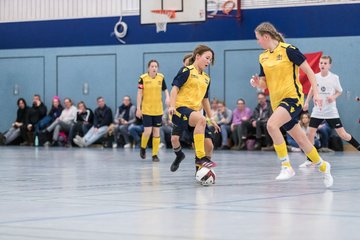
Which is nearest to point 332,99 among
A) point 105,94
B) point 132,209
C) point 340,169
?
point 340,169

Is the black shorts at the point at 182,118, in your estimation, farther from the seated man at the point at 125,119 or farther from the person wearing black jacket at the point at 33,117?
the person wearing black jacket at the point at 33,117

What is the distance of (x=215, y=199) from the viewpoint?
9.55 m

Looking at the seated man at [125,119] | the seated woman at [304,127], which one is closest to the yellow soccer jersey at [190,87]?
the seated woman at [304,127]

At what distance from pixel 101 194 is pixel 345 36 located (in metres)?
17.9

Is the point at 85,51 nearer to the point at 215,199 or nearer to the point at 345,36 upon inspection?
the point at 345,36

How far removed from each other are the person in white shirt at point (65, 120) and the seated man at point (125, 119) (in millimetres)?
Answer: 1965

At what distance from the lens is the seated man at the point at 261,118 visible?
26391mm

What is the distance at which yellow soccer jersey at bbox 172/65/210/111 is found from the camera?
42.0 feet

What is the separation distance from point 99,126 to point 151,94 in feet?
33.4

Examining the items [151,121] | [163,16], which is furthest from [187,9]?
[151,121]

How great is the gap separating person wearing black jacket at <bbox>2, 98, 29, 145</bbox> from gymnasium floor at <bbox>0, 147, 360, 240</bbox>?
17.0 m

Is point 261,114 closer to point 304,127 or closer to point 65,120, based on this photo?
point 304,127

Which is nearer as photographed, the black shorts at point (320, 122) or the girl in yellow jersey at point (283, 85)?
the girl in yellow jersey at point (283, 85)

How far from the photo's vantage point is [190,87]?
12.9 m
